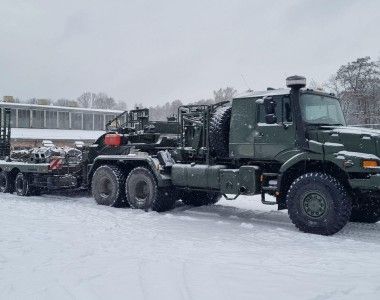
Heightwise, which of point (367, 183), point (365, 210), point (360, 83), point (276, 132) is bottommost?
point (365, 210)

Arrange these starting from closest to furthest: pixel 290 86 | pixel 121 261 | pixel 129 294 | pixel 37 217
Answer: pixel 129 294
pixel 121 261
pixel 290 86
pixel 37 217

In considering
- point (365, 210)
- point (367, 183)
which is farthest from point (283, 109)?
point (365, 210)

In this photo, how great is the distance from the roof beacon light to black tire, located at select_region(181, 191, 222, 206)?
453 cm

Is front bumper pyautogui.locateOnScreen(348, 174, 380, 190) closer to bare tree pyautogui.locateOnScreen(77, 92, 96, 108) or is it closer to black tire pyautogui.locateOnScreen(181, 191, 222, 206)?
black tire pyautogui.locateOnScreen(181, 191, 222, 206)

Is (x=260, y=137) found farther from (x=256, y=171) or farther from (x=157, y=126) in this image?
(x=157, y=126)

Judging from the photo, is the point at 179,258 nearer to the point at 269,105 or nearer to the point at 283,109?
the point at 269,105

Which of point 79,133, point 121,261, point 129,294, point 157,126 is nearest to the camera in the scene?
point 129,294

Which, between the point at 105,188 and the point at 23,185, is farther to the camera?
the point at 23,185

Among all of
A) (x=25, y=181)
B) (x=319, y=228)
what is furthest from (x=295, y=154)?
(x=25, y=181)

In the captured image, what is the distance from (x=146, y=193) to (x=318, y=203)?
15.5ft

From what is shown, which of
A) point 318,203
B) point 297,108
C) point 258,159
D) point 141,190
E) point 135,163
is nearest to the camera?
point 318,203

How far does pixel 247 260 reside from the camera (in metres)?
6.38

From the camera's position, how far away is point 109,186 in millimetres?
12359

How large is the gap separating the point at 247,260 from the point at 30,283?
295 cm
